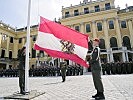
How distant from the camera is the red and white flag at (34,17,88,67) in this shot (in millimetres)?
5988

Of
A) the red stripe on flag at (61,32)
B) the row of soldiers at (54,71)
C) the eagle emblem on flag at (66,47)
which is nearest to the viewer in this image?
the red stripe on flag at (61,32)

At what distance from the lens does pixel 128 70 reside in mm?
16078

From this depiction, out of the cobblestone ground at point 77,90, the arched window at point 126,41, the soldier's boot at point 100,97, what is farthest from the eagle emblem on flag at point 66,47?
the arched window at point 126,41

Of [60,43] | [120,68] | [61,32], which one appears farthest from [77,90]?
[120,68]

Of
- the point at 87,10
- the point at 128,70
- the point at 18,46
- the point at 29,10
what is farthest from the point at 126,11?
the point at 29,10

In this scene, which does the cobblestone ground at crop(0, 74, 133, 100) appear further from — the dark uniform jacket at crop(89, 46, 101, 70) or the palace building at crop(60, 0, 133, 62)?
the palace building at crop(60, 0, 133, 62)

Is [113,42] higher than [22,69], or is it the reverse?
[113,42]

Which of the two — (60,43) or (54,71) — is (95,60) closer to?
(60,43)

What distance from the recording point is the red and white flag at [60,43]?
19.6 feet

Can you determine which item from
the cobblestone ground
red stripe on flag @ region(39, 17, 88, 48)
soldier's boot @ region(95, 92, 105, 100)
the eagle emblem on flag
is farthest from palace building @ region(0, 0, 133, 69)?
soldier's boot @ region(95, 92, 105, 100)

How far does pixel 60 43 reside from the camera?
6.27m

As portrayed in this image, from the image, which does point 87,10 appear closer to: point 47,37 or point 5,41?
point 5,41

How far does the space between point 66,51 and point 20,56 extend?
1.77 metres

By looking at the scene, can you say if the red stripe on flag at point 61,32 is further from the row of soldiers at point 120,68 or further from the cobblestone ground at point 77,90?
the row of soldiers at point 120,68
